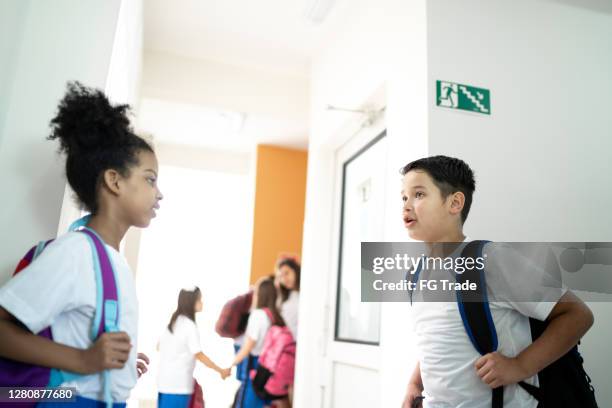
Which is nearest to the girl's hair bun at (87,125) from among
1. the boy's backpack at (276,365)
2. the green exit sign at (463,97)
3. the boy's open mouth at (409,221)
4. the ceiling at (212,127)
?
the boy's open mouth at (409,221)

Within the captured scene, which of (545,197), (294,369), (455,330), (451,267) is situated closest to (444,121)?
(545,197)

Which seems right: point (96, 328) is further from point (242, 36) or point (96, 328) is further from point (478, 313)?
point (242, 36)

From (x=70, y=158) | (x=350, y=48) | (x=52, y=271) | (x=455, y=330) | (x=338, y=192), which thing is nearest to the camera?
(x=52, y=271)

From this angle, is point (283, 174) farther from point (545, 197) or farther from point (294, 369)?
point (545, 197)

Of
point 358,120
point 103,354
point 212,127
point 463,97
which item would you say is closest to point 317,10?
point 358,120

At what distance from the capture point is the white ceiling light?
3252 mm

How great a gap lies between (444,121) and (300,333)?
2.05m

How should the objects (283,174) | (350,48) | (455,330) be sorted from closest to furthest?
(455,330)
(350,48)
(283,174)

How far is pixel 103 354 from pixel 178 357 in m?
2.40

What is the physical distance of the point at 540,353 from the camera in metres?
1.23

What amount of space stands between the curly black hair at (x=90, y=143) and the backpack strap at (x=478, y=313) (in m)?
0.89

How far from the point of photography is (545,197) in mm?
2154

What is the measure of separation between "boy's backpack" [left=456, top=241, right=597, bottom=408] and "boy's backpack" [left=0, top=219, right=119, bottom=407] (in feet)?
2.82

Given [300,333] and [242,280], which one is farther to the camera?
[242,280]
